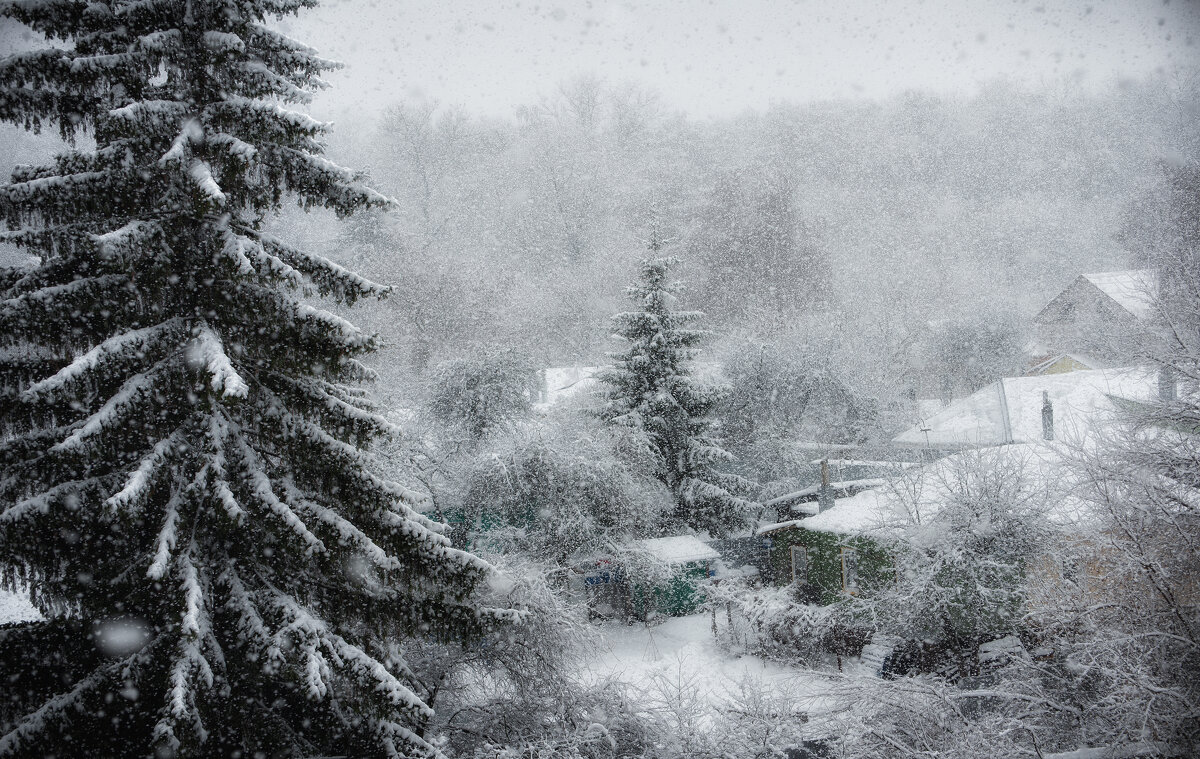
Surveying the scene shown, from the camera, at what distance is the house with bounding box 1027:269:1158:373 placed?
27.8 m

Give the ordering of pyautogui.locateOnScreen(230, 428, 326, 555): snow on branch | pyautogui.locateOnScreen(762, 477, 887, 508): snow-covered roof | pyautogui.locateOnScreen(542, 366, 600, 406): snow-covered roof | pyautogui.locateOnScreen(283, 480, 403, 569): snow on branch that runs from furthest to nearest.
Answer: pyautogui.locateOnScreen(542, 366, 600, 406): snow-covered roof < pyautogui.locateOnScreen(762, 477, 887, 508): snow-covered roof < pyautogui.locateOnScreen(283, 480, 403, 569): snow on branch < pyautogui.locateOnScreen(230, 428, 326, 555): snow on branch

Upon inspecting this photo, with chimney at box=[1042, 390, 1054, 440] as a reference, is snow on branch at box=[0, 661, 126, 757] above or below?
above

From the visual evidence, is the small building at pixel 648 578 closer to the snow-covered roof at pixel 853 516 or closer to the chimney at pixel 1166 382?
the snow-covered roof at pixel 853 516

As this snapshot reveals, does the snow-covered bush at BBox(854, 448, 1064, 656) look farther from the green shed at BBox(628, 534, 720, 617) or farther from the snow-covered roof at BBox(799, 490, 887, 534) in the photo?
the green shed at BBox(628, 534, 720, 617)

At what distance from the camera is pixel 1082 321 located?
100ft

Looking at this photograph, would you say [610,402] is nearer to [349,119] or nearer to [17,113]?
[17,113]

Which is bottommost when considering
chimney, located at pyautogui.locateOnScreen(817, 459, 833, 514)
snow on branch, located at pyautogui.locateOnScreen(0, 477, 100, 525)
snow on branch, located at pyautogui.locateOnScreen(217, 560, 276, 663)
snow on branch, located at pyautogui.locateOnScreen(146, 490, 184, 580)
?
chimney, located at pyautogui.locateOnScreen(817, 459, 833, 514)

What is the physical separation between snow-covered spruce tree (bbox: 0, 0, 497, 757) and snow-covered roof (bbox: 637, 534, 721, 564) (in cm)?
1235

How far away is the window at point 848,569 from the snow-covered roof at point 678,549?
3.37m

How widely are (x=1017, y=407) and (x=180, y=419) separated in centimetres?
2461

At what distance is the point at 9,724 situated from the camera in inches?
195

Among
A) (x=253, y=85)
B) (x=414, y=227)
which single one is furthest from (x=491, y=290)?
(x=253, y=85)

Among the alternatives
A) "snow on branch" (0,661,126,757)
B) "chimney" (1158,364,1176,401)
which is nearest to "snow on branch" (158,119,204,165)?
"snow on branch" (0,661,126,757)

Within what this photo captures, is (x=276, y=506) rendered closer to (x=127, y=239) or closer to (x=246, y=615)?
(x=246, y=615)
